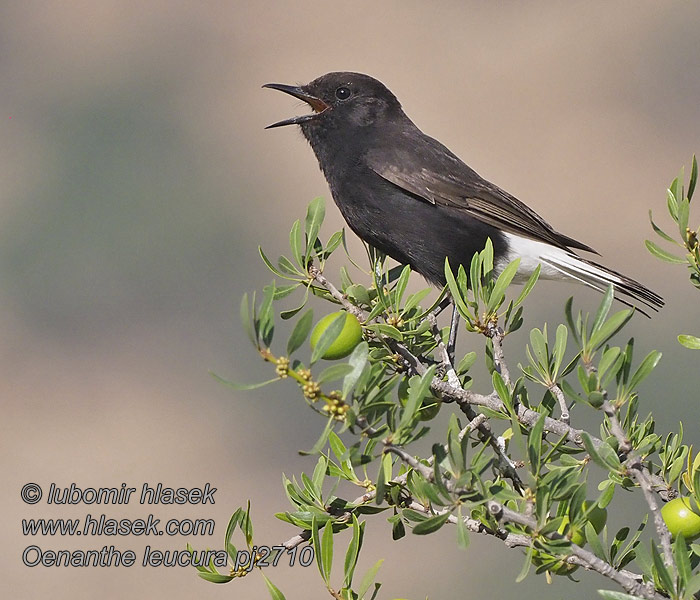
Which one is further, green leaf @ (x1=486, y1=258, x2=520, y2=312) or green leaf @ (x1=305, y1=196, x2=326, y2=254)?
green leaf @ (x1=305, y1=196, x2=326, y2=254)

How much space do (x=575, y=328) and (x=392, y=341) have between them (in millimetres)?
693

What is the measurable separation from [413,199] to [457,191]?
298 millimetres

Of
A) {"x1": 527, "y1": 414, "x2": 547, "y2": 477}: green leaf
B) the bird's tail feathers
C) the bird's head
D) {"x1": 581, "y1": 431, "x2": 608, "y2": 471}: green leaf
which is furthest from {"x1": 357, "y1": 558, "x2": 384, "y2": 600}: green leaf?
the bird's head

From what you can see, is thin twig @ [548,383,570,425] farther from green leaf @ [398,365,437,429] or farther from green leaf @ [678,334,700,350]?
green leaf @ [398,365,437,429]

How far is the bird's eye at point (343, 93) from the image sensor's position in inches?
223

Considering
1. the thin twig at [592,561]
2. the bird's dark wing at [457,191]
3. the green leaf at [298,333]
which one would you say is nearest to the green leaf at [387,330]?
the thin twig at [592,561]

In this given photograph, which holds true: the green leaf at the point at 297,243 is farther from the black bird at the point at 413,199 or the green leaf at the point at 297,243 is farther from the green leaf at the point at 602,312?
the black bird at the point at 413,199

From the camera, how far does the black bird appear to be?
4949mm

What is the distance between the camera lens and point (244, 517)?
90.0 inches

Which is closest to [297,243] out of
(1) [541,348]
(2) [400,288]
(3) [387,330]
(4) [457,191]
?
(2) [400,288]

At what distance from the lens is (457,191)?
5312 mm

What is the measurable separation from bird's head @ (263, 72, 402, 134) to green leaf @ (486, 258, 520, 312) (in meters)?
3.01

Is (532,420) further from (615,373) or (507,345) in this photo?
(507,345)

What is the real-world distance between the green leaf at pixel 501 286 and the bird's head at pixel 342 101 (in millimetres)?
3007
